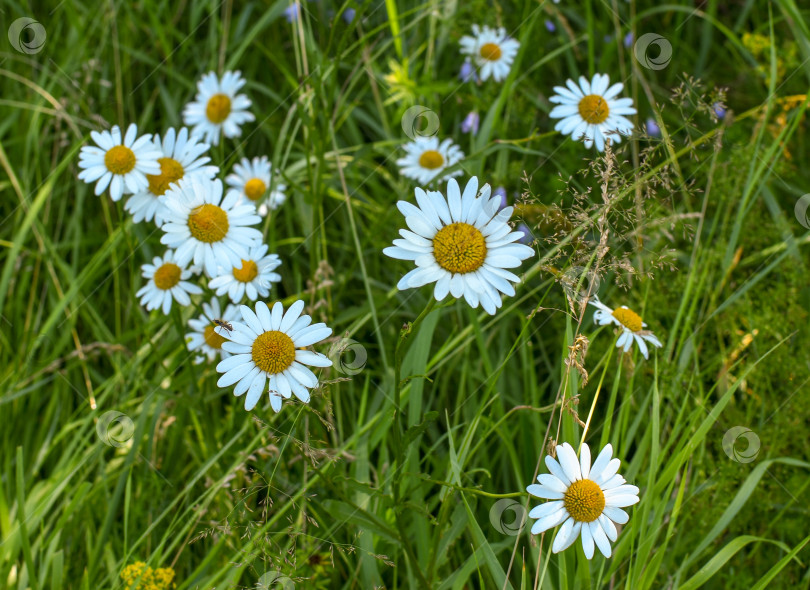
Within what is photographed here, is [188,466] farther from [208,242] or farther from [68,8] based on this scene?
[68,8]

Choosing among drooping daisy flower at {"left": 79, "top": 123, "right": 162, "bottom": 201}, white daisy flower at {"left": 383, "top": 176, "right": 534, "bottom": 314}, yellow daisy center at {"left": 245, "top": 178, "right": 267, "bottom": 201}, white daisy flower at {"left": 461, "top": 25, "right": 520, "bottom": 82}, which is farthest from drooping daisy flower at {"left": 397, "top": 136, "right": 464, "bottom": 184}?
white daisy flower at {"left": 383, "top": 176, "right": 534, "bottom": 314}

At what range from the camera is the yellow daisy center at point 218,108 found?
7.30 feet

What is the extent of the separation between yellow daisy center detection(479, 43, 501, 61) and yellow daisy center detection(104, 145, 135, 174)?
47.4 inches

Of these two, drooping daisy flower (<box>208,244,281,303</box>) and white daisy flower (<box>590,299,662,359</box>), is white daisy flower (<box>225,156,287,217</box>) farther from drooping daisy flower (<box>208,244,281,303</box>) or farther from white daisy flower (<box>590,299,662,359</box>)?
white daisy flower (<box>590,299,662,359</box>)

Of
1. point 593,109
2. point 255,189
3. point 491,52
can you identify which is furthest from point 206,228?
point 491,52

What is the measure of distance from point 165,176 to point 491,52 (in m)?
1.18

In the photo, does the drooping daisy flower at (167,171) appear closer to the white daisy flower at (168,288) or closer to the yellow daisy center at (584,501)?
the white daisy flower at (168,288)

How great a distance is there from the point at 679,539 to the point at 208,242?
1179 millimetres

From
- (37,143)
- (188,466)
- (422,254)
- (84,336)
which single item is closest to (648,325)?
(422,254)

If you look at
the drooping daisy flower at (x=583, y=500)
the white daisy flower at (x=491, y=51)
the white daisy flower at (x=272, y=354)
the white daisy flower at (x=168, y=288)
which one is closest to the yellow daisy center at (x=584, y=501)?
the drooping daisy flower at (x=583, y=500)

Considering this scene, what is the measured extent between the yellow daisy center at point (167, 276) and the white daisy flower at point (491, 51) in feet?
3.81

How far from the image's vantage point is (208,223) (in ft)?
4.66

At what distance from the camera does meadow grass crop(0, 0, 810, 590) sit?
135 cm

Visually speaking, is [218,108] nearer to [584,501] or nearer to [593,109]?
[593,109]
